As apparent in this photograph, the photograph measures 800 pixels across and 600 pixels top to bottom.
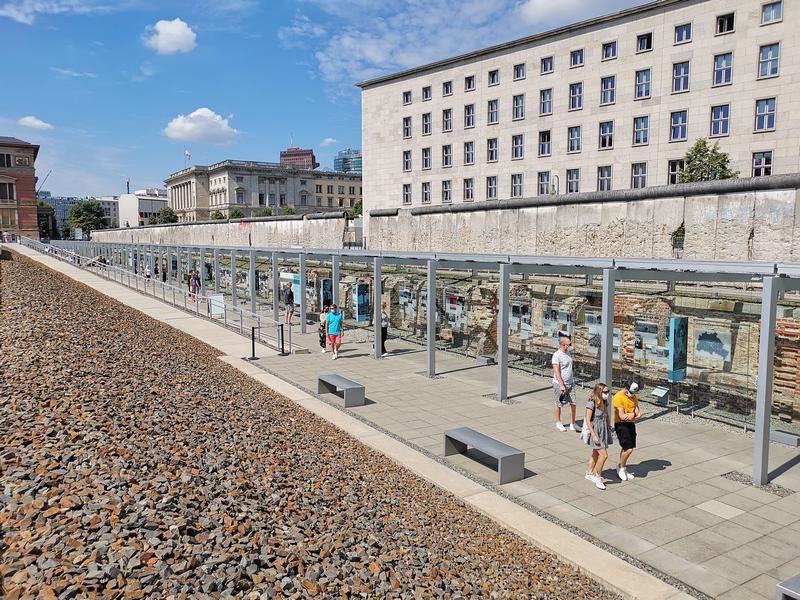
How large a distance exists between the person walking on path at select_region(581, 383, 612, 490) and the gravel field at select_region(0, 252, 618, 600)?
1.93m

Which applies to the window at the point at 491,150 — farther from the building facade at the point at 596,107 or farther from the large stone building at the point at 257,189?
the large stone building at the point at 257,189

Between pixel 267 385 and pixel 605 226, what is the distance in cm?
1040

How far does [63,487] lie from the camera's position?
5.88 metres

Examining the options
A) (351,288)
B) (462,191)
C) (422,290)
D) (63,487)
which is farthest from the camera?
(462,191)

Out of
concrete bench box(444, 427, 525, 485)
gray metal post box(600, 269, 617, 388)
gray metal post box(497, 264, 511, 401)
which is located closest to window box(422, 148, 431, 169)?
gray metal post box(497, 264, 511, 401)

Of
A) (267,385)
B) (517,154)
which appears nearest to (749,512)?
(267,385)

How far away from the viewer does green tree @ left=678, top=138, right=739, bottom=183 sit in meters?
30.9

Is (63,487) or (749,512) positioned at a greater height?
(63,487)

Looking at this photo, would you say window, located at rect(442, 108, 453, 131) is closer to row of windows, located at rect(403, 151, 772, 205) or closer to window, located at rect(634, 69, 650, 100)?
row of windows, located at rect(403, 151, 772, 205)

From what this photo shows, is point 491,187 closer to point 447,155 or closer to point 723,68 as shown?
A: point 447,155

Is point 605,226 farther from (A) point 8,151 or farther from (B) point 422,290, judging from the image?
(A) point 8,151

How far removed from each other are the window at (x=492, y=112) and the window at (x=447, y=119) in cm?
340

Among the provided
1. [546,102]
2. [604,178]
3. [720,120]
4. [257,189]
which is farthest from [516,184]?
[257,189]

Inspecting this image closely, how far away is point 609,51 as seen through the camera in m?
38.7
